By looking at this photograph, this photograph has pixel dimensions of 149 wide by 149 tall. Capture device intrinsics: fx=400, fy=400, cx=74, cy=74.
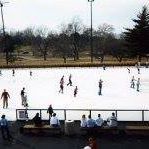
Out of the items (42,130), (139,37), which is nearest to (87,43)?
(139,37)

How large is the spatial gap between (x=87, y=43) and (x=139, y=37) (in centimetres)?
4386

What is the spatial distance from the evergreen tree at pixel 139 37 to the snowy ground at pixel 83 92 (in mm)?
16731

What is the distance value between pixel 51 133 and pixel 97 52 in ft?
244

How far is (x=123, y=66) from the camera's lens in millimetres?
57875

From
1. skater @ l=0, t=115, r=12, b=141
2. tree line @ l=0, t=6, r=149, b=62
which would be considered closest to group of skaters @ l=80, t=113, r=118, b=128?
skater @ l=0, t=115, r=12, b=141

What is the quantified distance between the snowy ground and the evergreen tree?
54.9 ft

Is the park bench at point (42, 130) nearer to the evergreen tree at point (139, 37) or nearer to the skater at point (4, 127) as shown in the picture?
the skater at point (4, 127)

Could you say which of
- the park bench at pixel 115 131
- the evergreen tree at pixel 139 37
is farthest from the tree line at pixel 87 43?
the park bench at pixel 115 131

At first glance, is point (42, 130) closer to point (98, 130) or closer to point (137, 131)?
point (98, 130)

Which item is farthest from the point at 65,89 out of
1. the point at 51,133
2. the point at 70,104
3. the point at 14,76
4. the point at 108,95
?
the point at 51,133

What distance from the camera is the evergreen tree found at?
6656 centimetres

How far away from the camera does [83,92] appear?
34.3 m

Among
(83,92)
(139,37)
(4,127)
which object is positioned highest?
(139,37)

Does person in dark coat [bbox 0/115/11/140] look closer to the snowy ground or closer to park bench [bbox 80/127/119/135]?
park bench [bbox 80/127/119/135]
